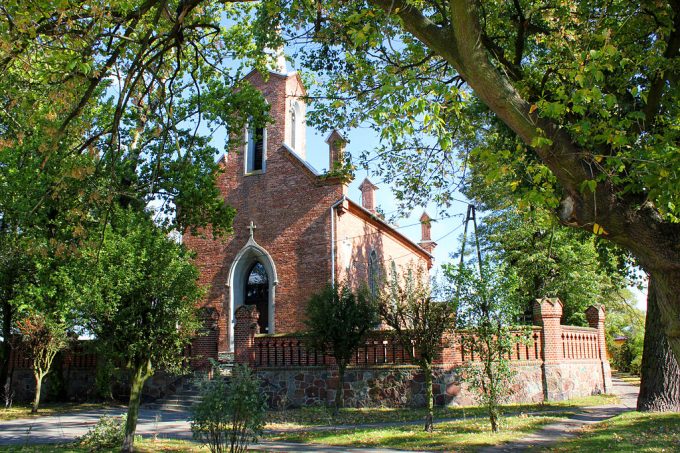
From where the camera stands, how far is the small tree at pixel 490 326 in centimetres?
1270

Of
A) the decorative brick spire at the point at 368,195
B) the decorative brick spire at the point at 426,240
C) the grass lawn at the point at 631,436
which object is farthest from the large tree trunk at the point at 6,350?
the decorative brick spire at the point at 426,240

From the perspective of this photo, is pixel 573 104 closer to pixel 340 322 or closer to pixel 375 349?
pixel 340 322

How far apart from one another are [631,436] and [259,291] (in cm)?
1660

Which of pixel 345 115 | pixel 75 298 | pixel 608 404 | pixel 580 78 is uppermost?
pixel 345 115

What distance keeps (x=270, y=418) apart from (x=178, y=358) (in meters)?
4.65

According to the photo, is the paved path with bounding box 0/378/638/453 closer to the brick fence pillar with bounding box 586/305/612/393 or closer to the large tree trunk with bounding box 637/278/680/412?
the large tree trunk with bounding box 637/278/680/412

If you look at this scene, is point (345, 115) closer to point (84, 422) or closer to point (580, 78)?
point (580, 78)

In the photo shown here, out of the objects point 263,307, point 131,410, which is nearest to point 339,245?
point 263,307

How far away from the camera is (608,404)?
18.9 meters

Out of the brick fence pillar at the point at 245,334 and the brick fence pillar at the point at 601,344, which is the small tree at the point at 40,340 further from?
the brick fence pillar at the point at 601,344

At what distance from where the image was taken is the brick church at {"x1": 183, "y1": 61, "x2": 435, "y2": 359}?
2341 centimetres

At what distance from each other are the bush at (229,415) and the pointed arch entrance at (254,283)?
15671 millimetres

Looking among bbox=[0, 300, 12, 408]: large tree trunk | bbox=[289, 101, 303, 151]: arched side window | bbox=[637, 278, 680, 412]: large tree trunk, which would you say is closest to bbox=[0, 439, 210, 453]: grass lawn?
bbox=[637, 278, 680, 412]: large tree trunk

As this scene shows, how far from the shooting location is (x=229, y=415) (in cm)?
804
